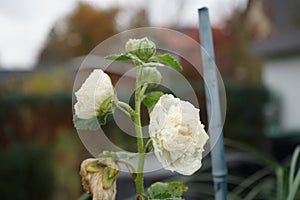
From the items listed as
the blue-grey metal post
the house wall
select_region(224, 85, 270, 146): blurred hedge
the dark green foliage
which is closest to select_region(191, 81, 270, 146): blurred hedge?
select_region(224, 85, 270, 146): blurred hedge

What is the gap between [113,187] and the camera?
1.72 feet

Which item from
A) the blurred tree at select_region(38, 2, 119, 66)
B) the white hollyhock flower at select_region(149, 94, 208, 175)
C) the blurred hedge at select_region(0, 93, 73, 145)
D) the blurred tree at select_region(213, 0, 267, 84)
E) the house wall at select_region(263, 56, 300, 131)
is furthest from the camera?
the blurred tree at select_region(38, 2, 119, 66)

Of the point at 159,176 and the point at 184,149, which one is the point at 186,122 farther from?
the point at 159,176

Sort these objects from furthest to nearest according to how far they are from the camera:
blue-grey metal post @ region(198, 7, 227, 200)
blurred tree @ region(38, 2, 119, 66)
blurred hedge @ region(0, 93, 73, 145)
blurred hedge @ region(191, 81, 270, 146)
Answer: blurred tree @ region(38, 2, 119, 66) < blurred hedge @ region(191, 81, 270, 146) < blurred hedge @ region(0, 93, 73, 145) < blue-grey metal post @ region(198, 7, 227, 200)

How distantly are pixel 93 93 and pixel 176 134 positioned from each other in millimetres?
94

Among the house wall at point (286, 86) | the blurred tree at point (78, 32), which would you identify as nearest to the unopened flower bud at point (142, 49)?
the house wall at point (286, 86)

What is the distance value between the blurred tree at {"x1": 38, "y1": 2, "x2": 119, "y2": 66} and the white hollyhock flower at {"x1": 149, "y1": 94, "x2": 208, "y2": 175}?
1335cm

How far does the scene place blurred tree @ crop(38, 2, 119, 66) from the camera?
554 inches

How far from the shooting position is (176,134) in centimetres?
48

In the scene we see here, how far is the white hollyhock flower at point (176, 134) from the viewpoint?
48 centimetres

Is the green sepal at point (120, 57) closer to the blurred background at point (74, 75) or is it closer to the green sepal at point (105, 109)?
the green sepal at point (105, 109)

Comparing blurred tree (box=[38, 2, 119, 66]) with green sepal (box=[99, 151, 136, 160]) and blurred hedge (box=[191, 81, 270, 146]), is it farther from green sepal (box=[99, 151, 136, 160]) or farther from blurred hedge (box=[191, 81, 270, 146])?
green sepal (box=[99, 151, 136, 160])

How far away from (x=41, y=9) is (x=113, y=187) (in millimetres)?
10709

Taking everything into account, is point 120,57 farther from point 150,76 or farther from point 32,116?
point 32,116
